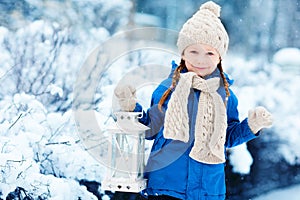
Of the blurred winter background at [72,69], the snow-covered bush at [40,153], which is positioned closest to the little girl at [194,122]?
the blurred winter background at [72,69]

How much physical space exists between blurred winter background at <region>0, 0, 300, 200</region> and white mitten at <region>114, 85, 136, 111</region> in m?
0.64

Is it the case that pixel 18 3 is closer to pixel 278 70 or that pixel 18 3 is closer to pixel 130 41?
pixel 130 41

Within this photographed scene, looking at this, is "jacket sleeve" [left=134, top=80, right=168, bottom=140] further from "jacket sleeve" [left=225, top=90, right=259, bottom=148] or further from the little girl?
"jacket sleeve" [left=225, top=90, right=259, bottom=148]

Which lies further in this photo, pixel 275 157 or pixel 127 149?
pixel 275 157

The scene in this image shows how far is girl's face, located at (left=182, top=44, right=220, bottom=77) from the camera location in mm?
1318

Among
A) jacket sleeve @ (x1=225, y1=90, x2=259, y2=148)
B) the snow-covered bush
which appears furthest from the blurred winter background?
jacket sleeve @ (x1=225, y1=90, x2=259, y2=148)

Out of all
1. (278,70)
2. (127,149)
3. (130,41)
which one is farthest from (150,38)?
(127,149)

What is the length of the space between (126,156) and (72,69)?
741mm

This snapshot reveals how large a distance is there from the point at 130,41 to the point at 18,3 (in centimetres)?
52

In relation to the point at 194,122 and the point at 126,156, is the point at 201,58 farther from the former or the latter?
the point at 126,156

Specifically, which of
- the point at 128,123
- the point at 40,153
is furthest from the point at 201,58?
the point at 40,153

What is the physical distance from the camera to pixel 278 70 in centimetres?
185

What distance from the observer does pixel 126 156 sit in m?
1.30

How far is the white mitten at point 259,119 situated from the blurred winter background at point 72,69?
0.60 metres
